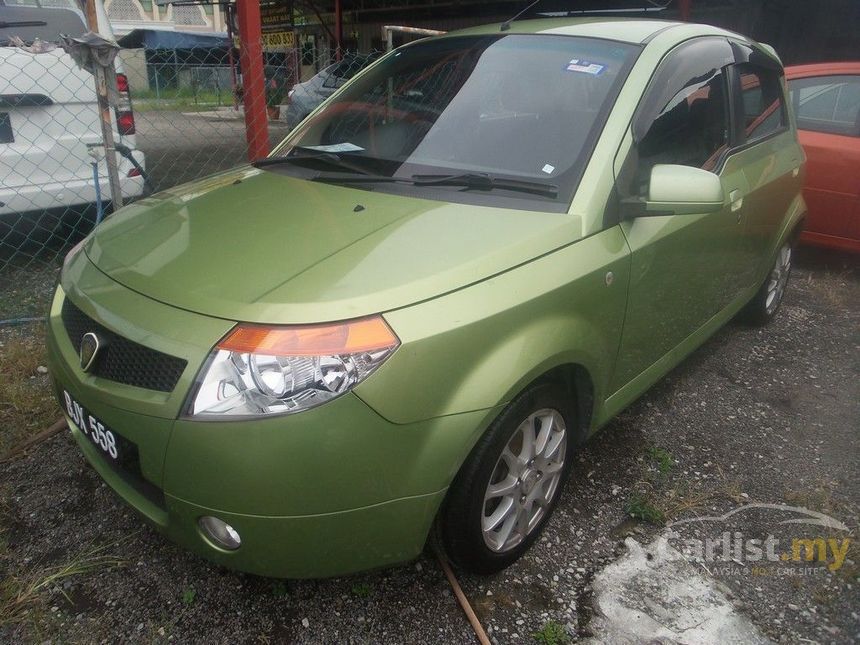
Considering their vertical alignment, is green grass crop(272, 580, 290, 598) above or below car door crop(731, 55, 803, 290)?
below

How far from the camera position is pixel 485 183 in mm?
2162

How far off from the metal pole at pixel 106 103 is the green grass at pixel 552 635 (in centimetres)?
307

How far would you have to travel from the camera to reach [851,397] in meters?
3.35

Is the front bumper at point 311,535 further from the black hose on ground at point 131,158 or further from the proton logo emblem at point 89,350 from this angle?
the black hose on ground at point 131,158

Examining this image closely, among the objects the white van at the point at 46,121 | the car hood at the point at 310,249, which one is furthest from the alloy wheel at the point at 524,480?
the white van at the point at 46,121

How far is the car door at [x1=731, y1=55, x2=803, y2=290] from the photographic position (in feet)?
10.1

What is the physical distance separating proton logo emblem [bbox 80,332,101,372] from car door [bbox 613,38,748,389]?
165cm

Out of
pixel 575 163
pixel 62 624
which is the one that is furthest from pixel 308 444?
pixel 575 163

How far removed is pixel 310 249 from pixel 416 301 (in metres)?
0.40

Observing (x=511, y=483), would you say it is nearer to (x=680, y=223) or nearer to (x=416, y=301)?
(x=416, y=301)

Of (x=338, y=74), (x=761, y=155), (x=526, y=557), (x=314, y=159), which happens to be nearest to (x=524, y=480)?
(x=526, y=557)

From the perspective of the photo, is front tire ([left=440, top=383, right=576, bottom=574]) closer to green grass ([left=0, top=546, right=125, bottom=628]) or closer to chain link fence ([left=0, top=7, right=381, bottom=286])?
green grass ([left=0, top=546, right=125, bottom=628])

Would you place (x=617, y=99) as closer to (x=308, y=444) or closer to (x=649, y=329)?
(x=649, y=329)

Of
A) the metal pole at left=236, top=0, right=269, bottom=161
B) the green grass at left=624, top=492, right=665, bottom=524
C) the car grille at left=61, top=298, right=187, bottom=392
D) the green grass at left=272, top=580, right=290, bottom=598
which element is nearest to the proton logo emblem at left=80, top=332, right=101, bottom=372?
the car grille at left=61, top=298, right=187, bottom=392
